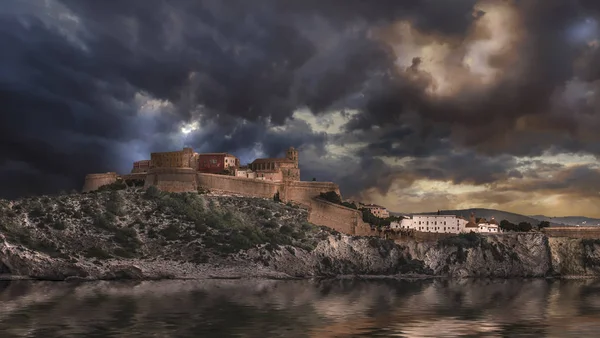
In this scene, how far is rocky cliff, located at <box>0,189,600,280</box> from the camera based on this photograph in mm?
69562

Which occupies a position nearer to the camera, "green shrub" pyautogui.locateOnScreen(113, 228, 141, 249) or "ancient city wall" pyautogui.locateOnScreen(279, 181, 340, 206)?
"green shrub" pyautogui.locateOnScreen(113, 228, 141, 249)

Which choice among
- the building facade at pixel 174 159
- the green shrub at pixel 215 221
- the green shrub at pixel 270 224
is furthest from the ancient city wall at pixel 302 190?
the green shrub at pixel 215 221

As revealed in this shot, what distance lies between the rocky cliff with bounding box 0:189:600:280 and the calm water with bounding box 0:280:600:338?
931 cm

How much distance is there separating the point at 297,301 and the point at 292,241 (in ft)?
120

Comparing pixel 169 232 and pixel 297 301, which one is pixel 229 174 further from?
pixel 297 301

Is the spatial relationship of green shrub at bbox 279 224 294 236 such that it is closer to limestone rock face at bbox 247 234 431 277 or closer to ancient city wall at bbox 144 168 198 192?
limestone rock face at bbox 247 234 431 277

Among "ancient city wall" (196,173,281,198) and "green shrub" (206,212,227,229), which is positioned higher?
"ancient city wall" (196,173,281,198)

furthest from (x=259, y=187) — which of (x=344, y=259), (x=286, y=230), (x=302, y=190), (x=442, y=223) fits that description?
(x=442, y=223)

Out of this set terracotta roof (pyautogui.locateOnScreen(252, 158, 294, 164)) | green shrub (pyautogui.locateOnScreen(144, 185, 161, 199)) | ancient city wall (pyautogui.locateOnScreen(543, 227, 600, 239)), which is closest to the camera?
green shrub (pyautogui.locateOnScreen(144, 185, 161, 199))

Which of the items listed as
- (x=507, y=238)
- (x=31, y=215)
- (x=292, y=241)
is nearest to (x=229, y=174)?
(x=292, y=241)

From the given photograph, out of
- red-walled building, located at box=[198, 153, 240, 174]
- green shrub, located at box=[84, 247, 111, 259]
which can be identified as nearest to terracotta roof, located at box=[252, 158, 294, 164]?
red-walled building, located at box=[198, 153, 240, 174]

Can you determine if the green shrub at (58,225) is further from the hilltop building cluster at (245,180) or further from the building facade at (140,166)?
the building facade at (140,166)

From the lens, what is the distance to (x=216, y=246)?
77250mm

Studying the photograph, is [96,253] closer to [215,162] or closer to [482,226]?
[215,162]
